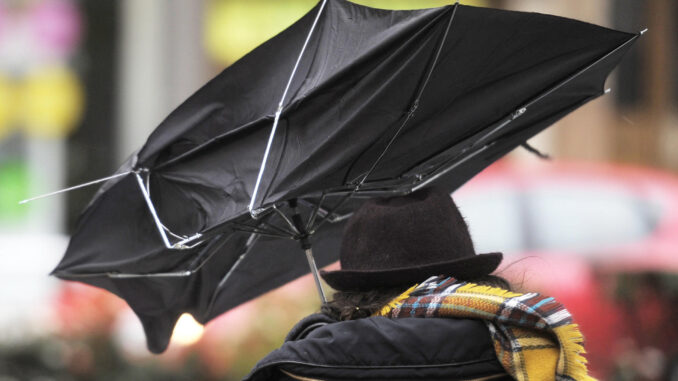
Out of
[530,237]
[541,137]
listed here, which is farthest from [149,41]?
[530,237]

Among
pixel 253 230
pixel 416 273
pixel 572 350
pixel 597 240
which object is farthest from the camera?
pixel 597 240

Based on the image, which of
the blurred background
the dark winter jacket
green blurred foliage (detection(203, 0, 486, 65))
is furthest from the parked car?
green blurred foliage (detection(203, 0, 486, 65))

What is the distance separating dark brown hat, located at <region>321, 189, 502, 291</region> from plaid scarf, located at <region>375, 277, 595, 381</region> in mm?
147

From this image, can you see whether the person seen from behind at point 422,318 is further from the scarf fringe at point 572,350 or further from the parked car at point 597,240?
the parked car at point 597,240

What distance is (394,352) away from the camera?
88.2 inches

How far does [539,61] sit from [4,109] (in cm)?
809

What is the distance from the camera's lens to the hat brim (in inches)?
93.2

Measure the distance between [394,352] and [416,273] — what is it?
0.68 feet

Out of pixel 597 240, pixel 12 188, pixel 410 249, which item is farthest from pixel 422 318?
pixel 12 188

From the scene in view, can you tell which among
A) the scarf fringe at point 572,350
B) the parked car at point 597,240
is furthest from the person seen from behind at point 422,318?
the parked car at point 597,240

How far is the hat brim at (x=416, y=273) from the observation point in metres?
2.37

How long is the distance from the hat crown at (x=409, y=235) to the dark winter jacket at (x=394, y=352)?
189mm

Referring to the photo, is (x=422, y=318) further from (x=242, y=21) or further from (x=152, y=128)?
(x=242, y=21)

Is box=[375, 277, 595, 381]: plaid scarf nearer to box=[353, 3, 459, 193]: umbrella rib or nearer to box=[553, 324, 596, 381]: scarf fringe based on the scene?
box=[553, 324, 596, 381]: scarf fringe
